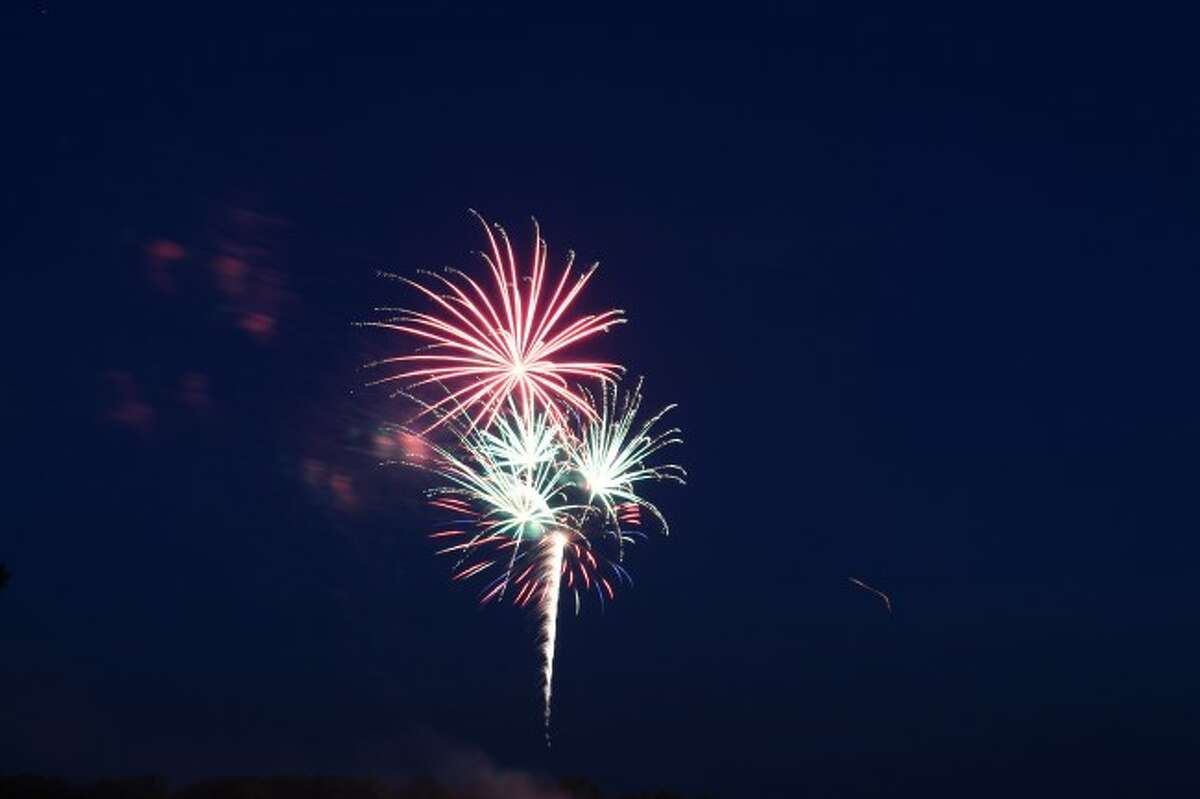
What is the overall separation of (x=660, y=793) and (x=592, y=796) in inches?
128

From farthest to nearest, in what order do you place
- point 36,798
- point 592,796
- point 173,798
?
1. point 592,796
2. point 173,798
3. point 36,798

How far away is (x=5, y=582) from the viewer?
26812 millimetres

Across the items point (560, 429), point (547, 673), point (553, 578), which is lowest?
point (547, 673)

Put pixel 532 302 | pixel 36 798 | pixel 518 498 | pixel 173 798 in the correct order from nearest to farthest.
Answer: pixel 532 302 → pixel 518 498 → pixel 36 798 → pixel 173 798

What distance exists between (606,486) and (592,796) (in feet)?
79.8

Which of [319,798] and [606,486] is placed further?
[319,798]

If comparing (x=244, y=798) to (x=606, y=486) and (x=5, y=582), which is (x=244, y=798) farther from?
(x=606, y=486)

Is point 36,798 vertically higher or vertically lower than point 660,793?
lower

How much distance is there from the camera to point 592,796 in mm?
45656

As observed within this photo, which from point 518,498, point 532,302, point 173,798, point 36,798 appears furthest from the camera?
point 173,798

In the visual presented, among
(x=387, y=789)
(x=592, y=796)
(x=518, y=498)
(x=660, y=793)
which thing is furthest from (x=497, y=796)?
(x=518, y=498)

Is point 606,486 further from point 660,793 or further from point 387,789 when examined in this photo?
point 660,793

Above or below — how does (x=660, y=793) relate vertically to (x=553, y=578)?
above

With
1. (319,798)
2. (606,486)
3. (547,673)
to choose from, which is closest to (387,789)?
(319,798)
